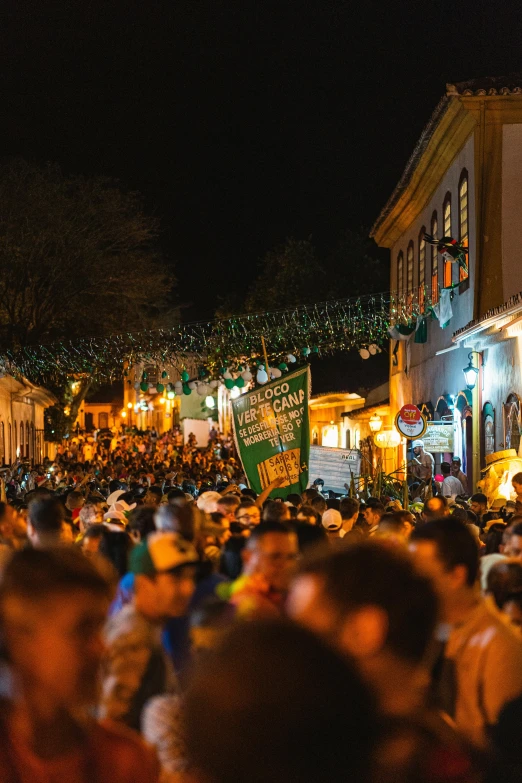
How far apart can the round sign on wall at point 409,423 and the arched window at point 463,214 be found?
180 inches

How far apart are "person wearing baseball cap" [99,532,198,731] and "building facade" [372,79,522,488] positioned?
37.5 feet

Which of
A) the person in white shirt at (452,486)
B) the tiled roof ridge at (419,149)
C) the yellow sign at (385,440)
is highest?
the tiled roof ridge at (419,149)

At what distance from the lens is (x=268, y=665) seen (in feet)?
5.84

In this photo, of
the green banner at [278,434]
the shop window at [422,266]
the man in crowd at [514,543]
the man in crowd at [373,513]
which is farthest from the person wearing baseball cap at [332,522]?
the shop window at [422,266]

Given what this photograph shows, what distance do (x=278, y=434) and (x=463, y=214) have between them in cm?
1078

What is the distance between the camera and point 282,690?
175 centimetres

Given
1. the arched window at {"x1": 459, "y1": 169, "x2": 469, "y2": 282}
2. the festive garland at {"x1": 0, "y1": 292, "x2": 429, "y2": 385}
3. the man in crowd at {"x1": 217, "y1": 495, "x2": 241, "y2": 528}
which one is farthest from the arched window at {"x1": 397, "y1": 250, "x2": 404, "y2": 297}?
the man in crowd at {"x1": 217, "y1": 495, "x2": 241, "y2": 528}

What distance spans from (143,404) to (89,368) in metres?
28.9

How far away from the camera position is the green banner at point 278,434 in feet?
43.1

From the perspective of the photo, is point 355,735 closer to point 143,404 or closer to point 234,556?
point 234,556

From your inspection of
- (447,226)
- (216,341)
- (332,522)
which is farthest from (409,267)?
(332,522)

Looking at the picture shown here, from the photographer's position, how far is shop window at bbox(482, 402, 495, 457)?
1962 centimetres

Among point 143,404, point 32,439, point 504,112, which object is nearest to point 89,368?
point 504,112

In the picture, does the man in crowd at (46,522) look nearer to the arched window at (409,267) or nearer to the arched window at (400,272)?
the arched window at (409,267)
